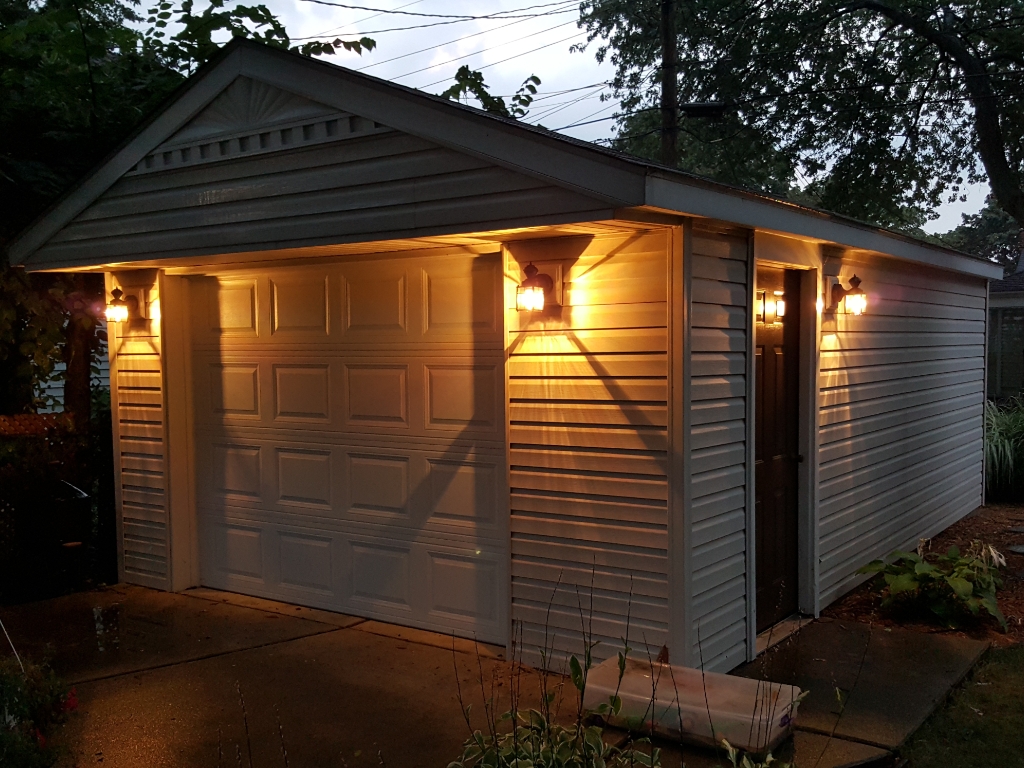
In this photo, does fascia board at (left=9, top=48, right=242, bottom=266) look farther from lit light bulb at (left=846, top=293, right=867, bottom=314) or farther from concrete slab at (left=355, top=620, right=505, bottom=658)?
lit light bulb at (left=846, top=293, right=867, bottom=314)

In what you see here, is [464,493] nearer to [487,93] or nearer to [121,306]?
[121,306]

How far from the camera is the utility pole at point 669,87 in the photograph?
1397 cm

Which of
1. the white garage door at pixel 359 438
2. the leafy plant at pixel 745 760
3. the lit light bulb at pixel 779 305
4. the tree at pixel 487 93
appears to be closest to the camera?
the leafy plant at pixel 745 760

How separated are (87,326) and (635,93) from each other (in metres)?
17.7

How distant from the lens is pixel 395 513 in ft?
19.6

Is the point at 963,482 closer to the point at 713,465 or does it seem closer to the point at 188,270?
the point at 713,465

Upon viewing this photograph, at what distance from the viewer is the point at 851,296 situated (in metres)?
6.41

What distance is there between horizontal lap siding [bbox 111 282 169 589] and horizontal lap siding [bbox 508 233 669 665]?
118 inches

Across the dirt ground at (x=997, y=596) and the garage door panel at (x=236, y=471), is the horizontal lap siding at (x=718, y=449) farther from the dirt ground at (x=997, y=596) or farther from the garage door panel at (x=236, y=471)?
the garage door panel at (x=236, y=471)

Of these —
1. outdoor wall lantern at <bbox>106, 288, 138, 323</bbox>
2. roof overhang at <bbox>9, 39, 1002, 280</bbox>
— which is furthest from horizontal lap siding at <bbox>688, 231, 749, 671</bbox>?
outdoor wall lantern at <bbox>106, 288, 138, 323</bbox>

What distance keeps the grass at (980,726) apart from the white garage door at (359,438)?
7.41 ft

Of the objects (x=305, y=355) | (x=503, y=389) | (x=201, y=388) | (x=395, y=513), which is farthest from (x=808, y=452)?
(x=201, y=388)

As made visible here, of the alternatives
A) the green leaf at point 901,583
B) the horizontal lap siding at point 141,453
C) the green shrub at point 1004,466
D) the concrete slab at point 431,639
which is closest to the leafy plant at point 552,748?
the concrete slab at point 431,639

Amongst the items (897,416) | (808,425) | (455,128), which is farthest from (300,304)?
(897,416)
